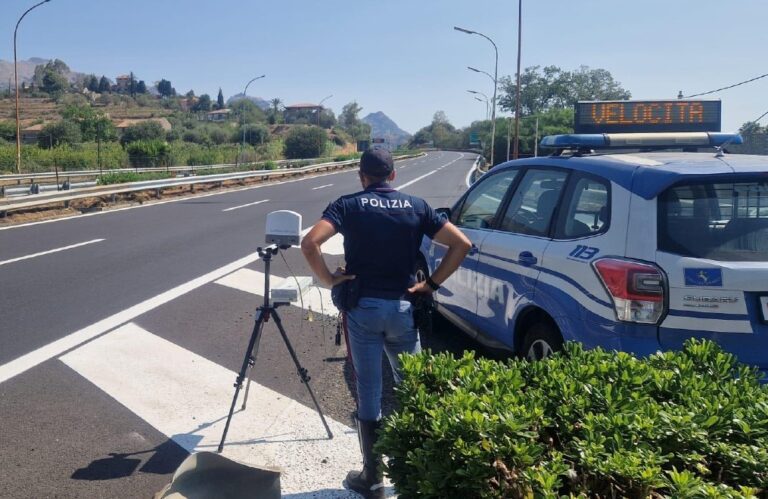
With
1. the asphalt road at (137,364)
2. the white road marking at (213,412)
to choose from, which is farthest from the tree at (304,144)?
the white road marking at (213,412)

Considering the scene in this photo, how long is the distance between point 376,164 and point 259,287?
6.20m

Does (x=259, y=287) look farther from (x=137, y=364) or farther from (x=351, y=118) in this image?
(x=351, y=118)

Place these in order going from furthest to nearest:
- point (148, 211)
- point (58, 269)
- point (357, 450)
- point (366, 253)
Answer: point (148, 211), point (58, 269), point (357, 450), point (366, 253)

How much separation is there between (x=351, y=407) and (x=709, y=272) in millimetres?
2656

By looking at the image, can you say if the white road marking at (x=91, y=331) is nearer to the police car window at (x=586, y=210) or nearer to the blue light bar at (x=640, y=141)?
the police car window at (x=586, y=210)

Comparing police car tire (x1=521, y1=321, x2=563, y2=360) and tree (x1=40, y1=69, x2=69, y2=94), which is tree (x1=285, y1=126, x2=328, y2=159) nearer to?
police car tire (x1=521, y1=321, x2=563, y2=360)

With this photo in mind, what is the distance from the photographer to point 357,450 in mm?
4539

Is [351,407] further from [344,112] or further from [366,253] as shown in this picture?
[344,112]

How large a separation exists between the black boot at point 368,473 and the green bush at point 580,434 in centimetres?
109

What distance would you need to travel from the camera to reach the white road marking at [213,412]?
434 centimetres

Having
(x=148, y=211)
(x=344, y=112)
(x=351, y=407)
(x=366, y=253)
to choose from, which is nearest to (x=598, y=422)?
(x=366, y=253)

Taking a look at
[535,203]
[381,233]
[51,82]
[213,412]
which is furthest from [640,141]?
[51,82]

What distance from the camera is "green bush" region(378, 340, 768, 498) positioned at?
2203mm

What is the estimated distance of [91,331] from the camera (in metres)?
7.26
